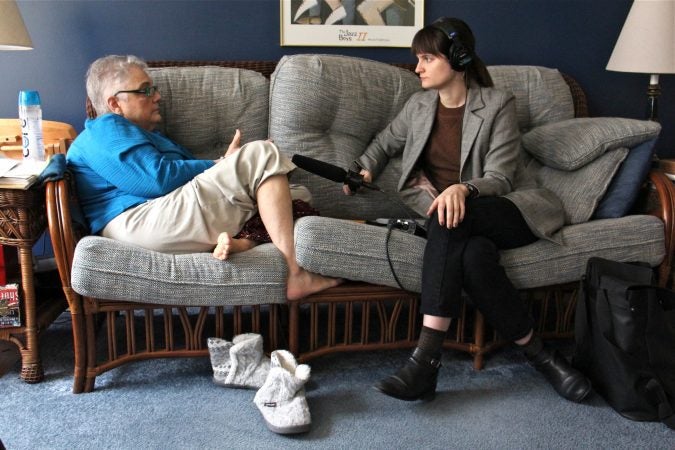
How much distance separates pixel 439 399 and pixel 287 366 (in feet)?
1.48

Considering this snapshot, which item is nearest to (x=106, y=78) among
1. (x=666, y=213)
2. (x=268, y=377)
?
(x=268, y=377)

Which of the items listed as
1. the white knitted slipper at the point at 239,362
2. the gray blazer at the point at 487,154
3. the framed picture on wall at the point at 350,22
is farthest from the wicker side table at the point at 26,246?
the framed picture on wall at the point at 350,22

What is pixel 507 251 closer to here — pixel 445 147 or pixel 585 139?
pixel 445 147

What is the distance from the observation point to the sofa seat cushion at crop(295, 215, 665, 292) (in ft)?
6.46

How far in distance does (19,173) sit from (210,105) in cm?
75

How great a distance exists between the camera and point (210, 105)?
250 cm

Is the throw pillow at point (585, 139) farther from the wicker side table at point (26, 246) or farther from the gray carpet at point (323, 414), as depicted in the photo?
the wicker side table at point (26, 246)

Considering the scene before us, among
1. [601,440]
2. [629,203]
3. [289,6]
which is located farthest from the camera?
[289,6]

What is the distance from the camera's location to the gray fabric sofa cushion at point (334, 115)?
252cm

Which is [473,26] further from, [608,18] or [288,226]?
[288,226]

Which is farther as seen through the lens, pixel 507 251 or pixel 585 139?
pixel 585 139

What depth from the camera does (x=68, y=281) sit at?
1.95m

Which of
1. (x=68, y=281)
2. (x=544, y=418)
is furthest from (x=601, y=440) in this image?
(x=68, y=281)

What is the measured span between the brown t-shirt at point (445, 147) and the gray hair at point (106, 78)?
105cm
